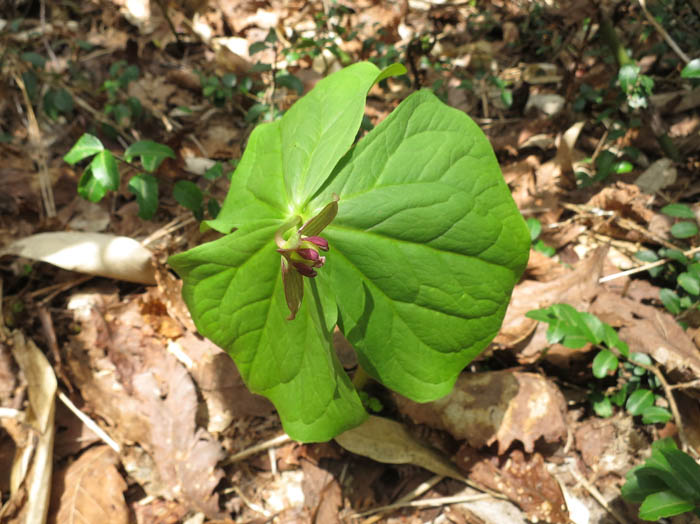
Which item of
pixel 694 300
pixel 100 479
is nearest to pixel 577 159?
pixel 694 300

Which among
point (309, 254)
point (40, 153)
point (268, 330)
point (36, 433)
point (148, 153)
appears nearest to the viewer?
point (309, 254)

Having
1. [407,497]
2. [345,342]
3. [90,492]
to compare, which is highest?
[345,342]

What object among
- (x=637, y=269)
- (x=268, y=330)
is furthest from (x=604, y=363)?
(x=268, y=330)

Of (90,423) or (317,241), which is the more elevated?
(317,241)

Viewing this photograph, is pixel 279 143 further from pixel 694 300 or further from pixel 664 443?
pixel 694 300

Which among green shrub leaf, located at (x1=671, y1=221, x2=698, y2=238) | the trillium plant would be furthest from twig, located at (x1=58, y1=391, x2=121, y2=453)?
green shrub leaf, located at (x1=671, y1=221, x2=698, y2=238)

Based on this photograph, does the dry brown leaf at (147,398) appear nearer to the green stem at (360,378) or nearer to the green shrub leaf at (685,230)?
the green stem at (360,378)

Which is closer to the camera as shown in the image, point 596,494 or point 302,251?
point 302,251

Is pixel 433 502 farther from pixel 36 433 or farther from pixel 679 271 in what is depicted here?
pixel 36 433
